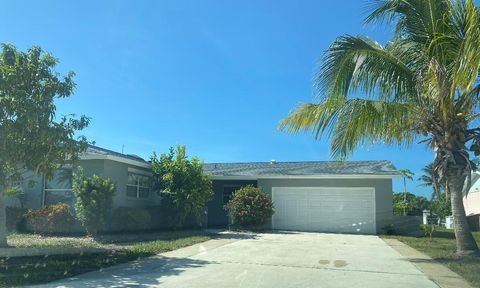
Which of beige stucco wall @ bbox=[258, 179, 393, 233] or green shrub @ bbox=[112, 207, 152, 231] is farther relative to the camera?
beige stucco wall @ bbox=[258, 179, 393, 233]

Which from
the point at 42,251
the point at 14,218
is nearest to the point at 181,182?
the point at 14,218

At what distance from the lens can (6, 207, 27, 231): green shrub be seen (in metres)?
18.3

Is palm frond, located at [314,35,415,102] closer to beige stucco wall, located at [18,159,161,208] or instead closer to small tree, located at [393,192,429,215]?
beige stucco wall, located at [18,159,161,208]

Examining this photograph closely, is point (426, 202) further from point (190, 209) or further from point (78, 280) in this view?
point (78, 280)

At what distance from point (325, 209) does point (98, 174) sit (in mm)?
10889

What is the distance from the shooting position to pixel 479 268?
10.6 metres

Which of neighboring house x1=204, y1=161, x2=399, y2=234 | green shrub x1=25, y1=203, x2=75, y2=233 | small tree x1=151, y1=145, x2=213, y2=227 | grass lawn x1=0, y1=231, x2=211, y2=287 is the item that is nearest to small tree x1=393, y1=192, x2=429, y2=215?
neighboring house x1=204, y1=161, x2=399, y2=234

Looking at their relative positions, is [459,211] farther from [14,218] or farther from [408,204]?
[408,204]

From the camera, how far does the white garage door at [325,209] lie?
23.1m

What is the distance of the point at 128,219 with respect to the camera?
18.8m

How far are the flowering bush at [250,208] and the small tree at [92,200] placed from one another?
20.9 ft

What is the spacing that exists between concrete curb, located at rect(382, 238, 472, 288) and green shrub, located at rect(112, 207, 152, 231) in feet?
32.1

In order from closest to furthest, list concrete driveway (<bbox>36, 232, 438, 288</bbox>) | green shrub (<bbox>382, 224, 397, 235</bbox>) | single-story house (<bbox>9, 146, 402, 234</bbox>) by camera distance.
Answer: concrete driveway (<bbox>36, 232, 438, 288</bbox>) < green shrub (<bbox>382, 224, 397, 235</bbox>) < single-story house (<bbox>9, 146, 402, 234</bbox>)

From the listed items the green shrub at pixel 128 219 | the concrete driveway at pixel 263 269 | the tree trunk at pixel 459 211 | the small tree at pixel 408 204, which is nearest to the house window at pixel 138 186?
the green shrub at pixel 128 219
